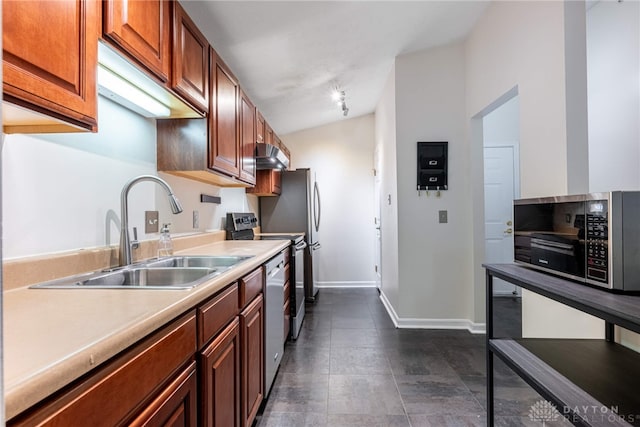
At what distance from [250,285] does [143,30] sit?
118cm

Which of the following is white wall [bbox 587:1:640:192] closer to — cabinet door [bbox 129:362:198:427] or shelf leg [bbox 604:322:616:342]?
shelf leg [bbox 604:322:616:342]

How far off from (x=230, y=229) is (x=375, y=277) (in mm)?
2595

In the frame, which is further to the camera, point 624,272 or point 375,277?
point 375,277

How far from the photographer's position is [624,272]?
3.50 ft

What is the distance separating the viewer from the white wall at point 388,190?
129 inches

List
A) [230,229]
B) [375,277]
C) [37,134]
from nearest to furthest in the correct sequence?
[37,134] < [230,229] < [375,277]

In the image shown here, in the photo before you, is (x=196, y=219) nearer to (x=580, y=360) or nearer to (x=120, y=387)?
(x=120, y=387)

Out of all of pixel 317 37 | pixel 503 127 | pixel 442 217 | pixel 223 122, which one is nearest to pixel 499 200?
pixel 503 127

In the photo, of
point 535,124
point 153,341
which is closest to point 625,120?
point 535,124

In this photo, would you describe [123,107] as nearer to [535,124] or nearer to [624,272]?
[624,272]

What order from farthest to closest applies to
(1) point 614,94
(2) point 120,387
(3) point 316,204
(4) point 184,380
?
(3) point 316,204
(1) point 614,94
(4) point 184,380
(2) point 120,387

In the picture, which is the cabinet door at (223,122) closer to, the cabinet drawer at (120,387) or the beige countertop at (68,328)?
the beige countertop at (68,328)

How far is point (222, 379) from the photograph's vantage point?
123 centimetres

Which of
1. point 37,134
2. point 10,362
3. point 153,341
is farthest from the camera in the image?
point 37,134
